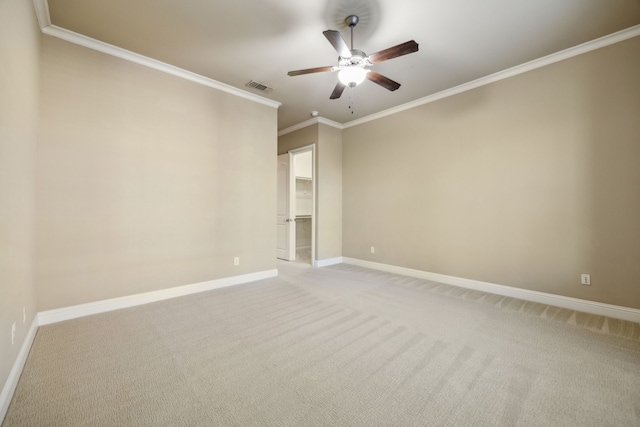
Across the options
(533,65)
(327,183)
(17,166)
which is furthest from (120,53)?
(533,65)

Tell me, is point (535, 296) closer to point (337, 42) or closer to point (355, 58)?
point (355, 58)

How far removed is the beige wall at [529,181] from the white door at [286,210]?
1962mm

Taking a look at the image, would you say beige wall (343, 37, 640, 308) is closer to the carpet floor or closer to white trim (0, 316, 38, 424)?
the carpet floor

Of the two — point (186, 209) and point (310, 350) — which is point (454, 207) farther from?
point (186, 209)

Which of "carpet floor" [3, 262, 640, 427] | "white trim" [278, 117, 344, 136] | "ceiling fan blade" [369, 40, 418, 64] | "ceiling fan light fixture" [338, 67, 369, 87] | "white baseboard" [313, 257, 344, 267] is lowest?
"carpet floor" [3, 262, 640, 427]

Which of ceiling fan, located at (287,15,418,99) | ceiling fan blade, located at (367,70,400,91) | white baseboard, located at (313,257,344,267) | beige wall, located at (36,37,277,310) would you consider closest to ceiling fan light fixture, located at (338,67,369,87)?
ceiling fan, located at (287,15,418,99)

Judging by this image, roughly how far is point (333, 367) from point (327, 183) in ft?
12.5

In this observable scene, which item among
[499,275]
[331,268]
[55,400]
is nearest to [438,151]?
[499,275]

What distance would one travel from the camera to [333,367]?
1854 mm

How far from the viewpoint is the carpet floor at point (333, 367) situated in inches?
56.6

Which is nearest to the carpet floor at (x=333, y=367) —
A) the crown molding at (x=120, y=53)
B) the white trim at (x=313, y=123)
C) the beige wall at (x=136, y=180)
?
the beige wall at (x=136, y=180)

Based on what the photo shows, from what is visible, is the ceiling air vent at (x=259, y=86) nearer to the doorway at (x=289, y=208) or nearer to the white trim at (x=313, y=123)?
the white trim at (x=313, y=123)

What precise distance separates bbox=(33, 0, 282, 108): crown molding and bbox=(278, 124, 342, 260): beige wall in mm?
1477

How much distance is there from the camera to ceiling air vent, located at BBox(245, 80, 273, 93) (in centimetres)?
366
